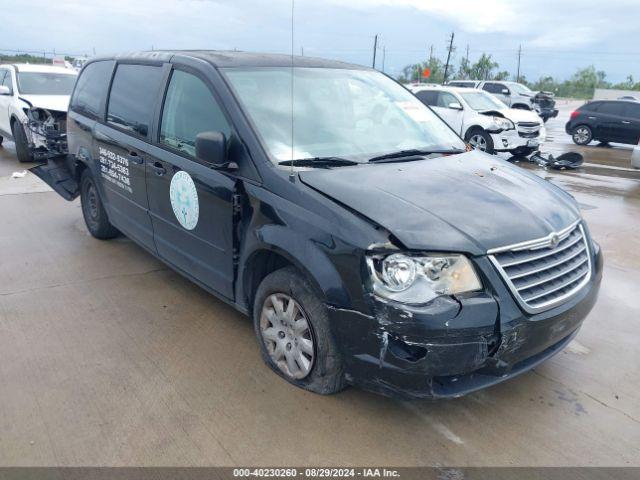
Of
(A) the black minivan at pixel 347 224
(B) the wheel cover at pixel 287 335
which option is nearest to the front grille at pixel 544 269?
(A) the black minivan at pixel 347 224

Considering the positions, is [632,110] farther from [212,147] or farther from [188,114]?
[212,147]

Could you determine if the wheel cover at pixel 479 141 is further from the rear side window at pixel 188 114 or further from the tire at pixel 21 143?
the rear side window at pixel 188 114

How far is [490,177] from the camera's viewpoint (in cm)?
330

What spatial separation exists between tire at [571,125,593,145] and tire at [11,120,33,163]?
49.9 feet

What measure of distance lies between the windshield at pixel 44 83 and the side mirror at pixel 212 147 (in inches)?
347

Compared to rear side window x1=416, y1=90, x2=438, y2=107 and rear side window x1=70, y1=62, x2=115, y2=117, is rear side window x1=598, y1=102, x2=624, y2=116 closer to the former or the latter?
rear side window x1=416, y1=90, x2=438, y2=107

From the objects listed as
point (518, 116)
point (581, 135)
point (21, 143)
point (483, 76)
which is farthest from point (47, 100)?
point (483, 76)

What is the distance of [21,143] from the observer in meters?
9.93

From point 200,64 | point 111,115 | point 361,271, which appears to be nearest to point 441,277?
point 361,271

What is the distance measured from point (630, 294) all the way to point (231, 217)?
354cm

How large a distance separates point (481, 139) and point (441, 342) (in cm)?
1102

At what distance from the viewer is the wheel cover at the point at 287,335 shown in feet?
9.41

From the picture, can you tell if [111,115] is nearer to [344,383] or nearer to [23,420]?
[23,420]

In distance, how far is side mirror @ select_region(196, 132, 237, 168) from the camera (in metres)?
3.04
